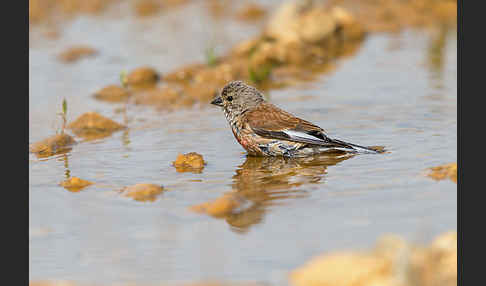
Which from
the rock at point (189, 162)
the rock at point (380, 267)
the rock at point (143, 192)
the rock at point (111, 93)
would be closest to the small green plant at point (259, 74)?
the rock at point (111, 93)

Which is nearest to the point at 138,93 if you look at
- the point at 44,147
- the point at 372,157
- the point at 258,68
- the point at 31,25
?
the point at 258,68

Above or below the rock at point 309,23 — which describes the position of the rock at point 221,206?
below

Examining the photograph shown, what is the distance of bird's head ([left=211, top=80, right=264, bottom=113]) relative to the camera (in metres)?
9.18

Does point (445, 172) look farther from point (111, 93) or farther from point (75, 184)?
point (111, 93)

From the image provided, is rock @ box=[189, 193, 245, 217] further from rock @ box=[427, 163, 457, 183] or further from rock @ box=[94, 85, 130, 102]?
rock @ box=[94, 85, 130, 102]

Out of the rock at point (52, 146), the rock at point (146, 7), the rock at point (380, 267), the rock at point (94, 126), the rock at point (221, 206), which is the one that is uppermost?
the rock at point (146, 7)

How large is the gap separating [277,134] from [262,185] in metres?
1.30

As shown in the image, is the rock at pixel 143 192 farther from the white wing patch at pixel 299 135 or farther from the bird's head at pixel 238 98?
the bird's head at pixel 238 98

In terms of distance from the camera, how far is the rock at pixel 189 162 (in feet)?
26.6

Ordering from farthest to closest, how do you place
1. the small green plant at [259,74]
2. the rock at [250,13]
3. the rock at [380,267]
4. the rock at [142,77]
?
the rock at [250,13] → the rock at [142,77] → the small green plant at [259,74] → the rock at [380,267]

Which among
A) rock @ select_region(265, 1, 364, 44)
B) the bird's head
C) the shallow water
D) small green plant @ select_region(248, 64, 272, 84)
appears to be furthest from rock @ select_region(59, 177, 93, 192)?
rock @ select_region(265, 1, 364, 44)

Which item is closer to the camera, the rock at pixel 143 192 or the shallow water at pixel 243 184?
the shallow water at pixel 243 184

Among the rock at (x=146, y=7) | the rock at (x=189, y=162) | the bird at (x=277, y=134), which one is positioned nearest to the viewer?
the rock at (x=189, y=162)

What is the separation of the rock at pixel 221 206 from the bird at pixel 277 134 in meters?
2.02
